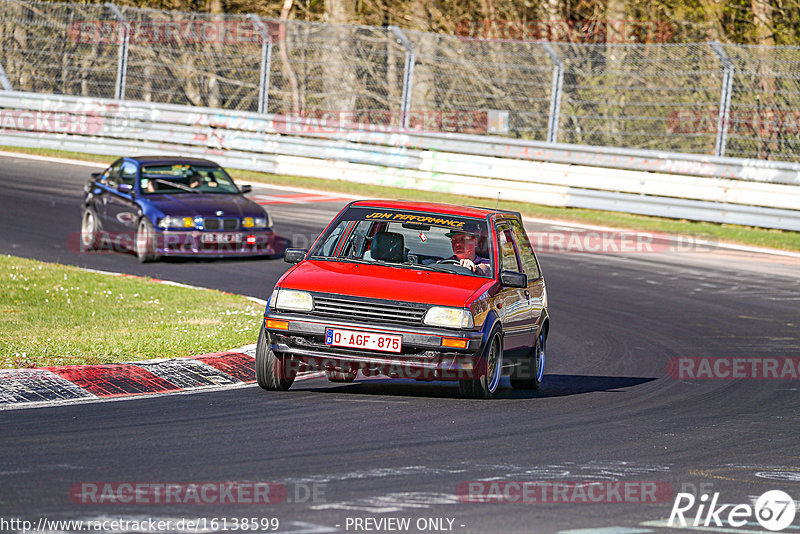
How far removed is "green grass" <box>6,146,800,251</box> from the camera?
21.4 metres

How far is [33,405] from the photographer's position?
8.30 metres

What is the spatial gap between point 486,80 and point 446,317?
16634mm

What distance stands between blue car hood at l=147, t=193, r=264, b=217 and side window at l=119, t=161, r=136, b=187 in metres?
0.64

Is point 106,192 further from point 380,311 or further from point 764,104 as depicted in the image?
point 764,104

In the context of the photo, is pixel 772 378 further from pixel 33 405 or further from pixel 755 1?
pixel 755 1

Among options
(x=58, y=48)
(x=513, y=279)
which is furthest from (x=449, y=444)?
(x=58, y=48)

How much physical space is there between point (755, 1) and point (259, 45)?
1110 cm

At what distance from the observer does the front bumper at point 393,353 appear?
8812 millimetres

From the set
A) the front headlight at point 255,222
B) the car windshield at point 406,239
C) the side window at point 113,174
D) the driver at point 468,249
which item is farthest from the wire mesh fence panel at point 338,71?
the driver at point 468,249

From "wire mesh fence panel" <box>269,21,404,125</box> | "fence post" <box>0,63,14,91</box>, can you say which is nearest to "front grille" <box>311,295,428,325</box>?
"wire mesh fence panel" <box>269,21,404,125</box>

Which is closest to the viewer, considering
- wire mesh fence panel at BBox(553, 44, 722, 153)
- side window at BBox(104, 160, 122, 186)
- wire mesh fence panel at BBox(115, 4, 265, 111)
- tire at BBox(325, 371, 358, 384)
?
tire at BBox(325, 371, 358, 384)

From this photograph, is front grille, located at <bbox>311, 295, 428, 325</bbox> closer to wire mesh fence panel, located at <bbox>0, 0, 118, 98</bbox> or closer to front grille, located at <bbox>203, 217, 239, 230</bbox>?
front grille, located at <bbox>203, 217, 239, 230</bbox>

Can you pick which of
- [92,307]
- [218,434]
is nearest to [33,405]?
[218,434]

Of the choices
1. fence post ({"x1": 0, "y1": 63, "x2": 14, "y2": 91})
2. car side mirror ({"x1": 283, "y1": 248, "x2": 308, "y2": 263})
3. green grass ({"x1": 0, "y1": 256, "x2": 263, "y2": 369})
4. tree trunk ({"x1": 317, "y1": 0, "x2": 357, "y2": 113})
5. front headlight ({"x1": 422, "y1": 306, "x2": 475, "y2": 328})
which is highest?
tree trunk ({"x1": 317, "y1": 0, "x2": 357, "y2": 113})
